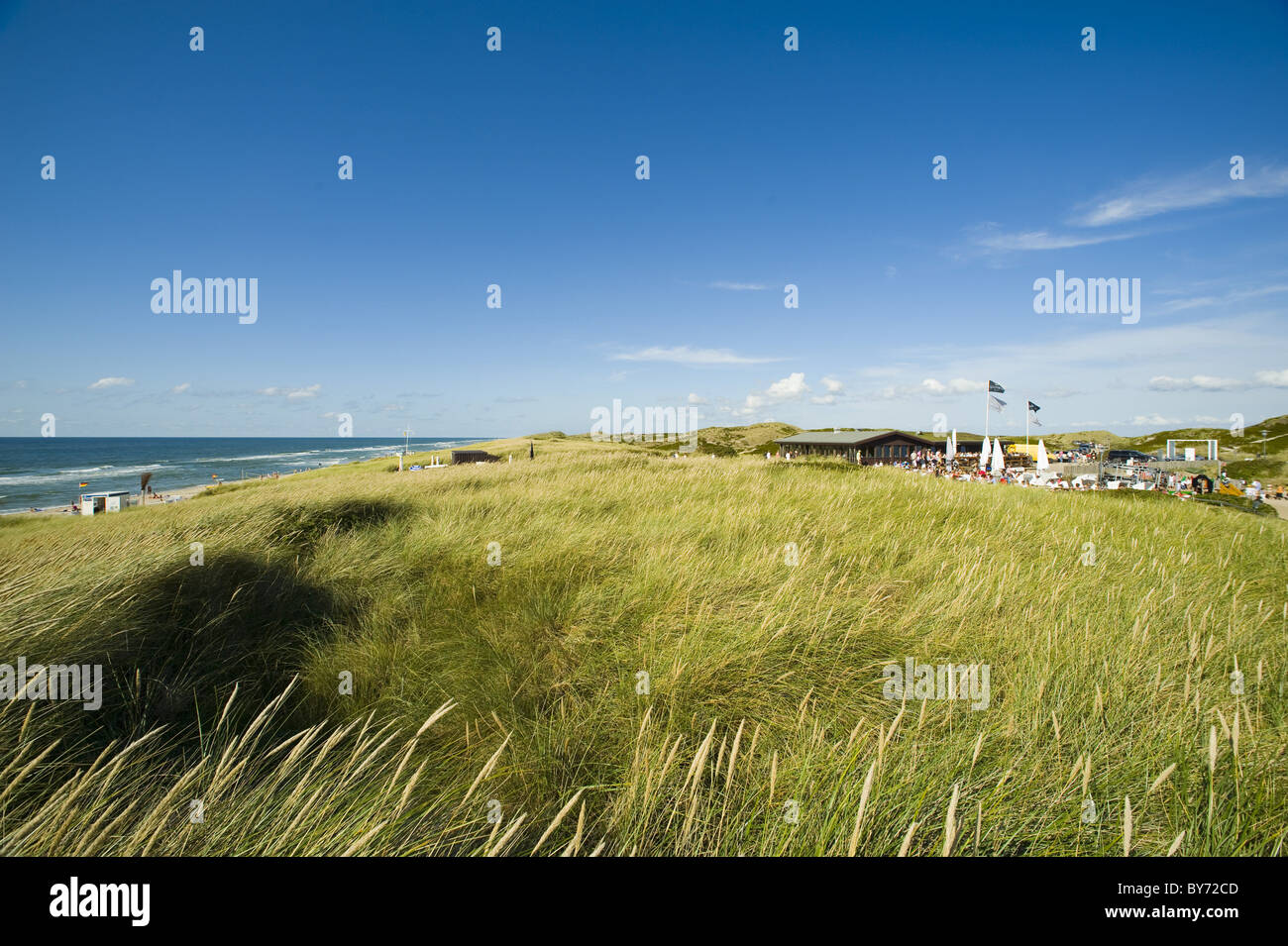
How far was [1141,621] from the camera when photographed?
3588 mm

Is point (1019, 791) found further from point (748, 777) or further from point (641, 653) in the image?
point (641, 653)

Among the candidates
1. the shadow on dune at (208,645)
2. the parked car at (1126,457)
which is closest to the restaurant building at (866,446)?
the parked car at (1126,457)

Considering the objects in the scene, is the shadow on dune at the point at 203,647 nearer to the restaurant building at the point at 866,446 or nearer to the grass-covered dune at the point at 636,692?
the grass-covered dune at the point at 636,692

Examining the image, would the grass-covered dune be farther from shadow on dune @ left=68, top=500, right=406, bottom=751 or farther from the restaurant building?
the restaurant building

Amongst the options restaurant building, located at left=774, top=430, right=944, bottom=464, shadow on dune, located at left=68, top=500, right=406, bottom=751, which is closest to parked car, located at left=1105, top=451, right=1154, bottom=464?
restaurant building, located at left=774, top=430, right=944, bottom=464

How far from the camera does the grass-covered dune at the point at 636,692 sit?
181 cm

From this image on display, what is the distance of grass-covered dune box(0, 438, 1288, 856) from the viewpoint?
1806 mm

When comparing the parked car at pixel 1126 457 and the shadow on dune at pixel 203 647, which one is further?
the parked car at pixel 1126 457

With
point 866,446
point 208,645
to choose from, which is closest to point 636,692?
point 208,645

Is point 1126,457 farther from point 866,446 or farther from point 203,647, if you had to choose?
point 203,647

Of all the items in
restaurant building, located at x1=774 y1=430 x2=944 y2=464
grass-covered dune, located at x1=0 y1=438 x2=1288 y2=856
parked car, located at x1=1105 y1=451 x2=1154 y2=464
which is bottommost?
grass-covered dune, located at x1=0 y1=438 x2=1288 y2=856
